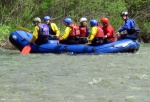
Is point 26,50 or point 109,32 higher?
point 109,32

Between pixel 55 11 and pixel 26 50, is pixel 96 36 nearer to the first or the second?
pixel 26 50

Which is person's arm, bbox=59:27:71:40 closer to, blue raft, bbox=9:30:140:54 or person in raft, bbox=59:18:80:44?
person in raft, bbox=59:18:80:44

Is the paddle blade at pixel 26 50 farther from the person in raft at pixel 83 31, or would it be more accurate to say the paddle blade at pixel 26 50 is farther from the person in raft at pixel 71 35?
the person in raft at pixel 83 31

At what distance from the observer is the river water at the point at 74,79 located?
26.0 feet

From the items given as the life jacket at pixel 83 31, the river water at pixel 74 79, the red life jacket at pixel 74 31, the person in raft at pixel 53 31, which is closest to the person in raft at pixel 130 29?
the life jacket at pixel 83 31

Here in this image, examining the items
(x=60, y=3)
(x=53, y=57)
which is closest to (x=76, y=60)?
(x=53, y=57)

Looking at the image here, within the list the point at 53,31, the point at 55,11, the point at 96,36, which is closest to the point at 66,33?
the point at 53,31

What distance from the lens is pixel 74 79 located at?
952 cm

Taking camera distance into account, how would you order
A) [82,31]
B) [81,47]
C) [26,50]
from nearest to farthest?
1. [81,47]
2. [26,50]
3. [82,31]

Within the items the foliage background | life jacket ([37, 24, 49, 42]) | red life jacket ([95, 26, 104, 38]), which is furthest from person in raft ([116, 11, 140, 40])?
the foliage background

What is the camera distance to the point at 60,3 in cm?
2239

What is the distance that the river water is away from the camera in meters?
7.93

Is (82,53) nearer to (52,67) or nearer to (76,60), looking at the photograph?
(76,60)

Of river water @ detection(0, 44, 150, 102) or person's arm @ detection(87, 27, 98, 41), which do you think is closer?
river water @ detection(0, 44, 150, 102)
